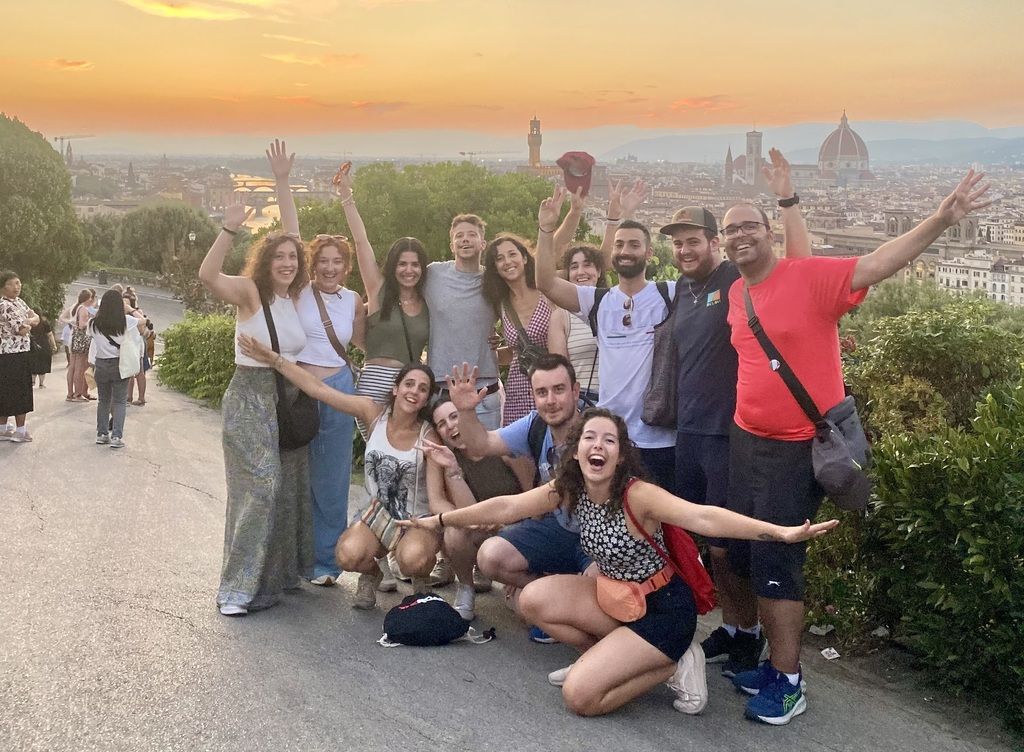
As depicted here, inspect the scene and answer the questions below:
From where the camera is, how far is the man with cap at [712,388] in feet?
15.9

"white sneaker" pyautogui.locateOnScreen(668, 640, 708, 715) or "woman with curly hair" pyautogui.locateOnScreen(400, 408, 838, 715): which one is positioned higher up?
A: "woman with curly hair" pyautogui.locateOnScreen(400, 408, 838, 715)

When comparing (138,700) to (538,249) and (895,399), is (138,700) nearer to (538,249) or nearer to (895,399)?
(538,249)

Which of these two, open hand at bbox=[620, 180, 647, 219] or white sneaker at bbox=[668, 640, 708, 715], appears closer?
white sneaker at bbox=[668, 640, 708, 715]

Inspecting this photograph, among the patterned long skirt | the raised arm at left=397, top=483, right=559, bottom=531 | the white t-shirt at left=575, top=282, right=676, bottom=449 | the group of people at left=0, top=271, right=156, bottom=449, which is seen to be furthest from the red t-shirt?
the group of people at left=0, top=271, right=156, bottom=449

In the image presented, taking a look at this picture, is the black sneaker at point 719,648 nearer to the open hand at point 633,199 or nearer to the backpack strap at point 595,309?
the backpack strap at point 595,309

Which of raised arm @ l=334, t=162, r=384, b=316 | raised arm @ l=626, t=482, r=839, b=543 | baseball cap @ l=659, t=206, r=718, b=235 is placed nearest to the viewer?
raised arm @ l=626, t=482, r=839, b=543

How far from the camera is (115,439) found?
1123 cm

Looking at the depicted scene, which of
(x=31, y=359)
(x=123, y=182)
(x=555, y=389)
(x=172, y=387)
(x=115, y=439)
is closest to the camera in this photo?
(x=555, y=389)

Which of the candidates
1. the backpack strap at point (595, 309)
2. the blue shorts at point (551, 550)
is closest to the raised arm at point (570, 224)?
the backpack strap at point (595, 309)

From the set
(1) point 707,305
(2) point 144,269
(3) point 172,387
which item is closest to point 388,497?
(1) point 707,305

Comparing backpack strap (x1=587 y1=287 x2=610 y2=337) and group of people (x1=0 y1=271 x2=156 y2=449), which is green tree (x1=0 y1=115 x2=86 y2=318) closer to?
group of people (x1=0 y1=271 x2=156 y2=449)

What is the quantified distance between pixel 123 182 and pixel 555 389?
16019 cm

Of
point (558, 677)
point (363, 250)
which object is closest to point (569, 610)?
point (558, 677)

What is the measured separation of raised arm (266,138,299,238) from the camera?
21.7 feet
